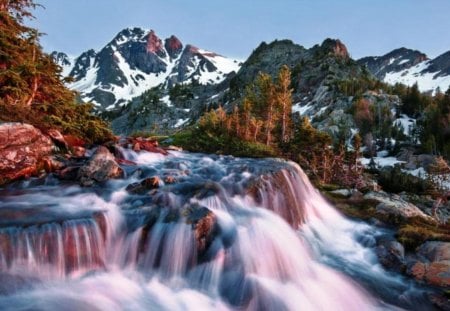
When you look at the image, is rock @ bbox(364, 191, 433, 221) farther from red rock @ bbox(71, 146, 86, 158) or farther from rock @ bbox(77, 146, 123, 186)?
red rock @ bbox(71, 146, 86, 158)

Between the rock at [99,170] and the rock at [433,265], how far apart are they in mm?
12152

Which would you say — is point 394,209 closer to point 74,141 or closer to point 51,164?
point 51,164

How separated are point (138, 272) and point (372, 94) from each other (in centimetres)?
13005

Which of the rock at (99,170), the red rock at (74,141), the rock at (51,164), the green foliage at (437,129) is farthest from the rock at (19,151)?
the green foliage at (437,129)

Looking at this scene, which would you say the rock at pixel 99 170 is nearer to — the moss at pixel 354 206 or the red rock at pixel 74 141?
the red rock at pixel 74 141

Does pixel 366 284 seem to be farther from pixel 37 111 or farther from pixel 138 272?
pixel 37 111

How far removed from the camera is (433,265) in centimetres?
1170

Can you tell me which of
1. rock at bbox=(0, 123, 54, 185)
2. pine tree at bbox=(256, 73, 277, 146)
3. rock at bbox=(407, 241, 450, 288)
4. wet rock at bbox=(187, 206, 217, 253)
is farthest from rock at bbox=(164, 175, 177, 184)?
pine tree at bbox=(256, 73, 277, 146)

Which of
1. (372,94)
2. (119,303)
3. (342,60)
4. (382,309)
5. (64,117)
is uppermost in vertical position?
(342,60)

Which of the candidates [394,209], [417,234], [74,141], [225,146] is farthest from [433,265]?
[225,146]

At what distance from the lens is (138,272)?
9664mm

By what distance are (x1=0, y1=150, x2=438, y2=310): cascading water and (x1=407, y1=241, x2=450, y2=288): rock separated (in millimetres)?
792

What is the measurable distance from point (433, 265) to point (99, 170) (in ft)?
43.5

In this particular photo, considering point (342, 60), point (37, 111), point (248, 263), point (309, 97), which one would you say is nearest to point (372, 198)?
point (248, 263)
